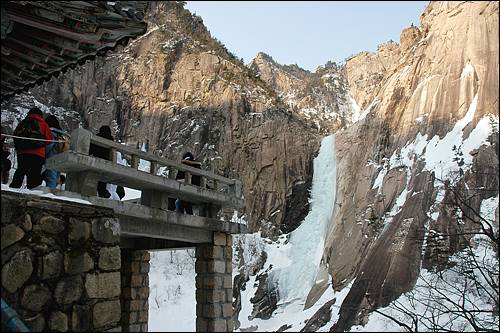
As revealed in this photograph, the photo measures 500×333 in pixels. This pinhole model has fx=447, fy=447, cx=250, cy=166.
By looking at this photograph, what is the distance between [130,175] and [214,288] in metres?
2.87

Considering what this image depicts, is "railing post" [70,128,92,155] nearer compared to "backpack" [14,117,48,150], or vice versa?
"railing post" [70,128,92,155]

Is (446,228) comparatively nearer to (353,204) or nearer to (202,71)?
(353,204)

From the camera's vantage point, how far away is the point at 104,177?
19.9 ft

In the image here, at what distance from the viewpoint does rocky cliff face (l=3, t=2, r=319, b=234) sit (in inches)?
1150

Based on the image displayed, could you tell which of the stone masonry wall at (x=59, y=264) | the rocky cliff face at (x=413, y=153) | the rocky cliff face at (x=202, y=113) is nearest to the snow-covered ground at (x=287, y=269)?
the rocky cliff face at (x=202, y=113)

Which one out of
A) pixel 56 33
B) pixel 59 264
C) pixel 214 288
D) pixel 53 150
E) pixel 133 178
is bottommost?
pixel 214 288

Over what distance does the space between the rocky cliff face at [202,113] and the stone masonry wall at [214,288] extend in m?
19.3

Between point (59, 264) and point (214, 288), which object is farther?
point (214, 288)

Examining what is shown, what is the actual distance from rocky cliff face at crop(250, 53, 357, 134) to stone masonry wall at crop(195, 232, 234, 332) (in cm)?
3124

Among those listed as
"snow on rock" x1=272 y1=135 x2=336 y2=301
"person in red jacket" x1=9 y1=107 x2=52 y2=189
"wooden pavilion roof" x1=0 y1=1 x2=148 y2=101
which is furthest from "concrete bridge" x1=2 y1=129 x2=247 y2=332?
"snow on rock" x1=272 y1=135 x2=336 y2=301

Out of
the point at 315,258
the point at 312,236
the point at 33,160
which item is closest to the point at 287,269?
the point at 315,258

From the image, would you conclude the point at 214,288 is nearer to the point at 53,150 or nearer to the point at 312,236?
the point at 53,150

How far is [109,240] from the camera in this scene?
4.85m

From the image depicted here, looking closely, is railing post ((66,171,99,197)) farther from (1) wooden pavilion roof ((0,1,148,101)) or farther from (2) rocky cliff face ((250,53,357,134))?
(2) rocky cliff face ((250,53,357,134))
